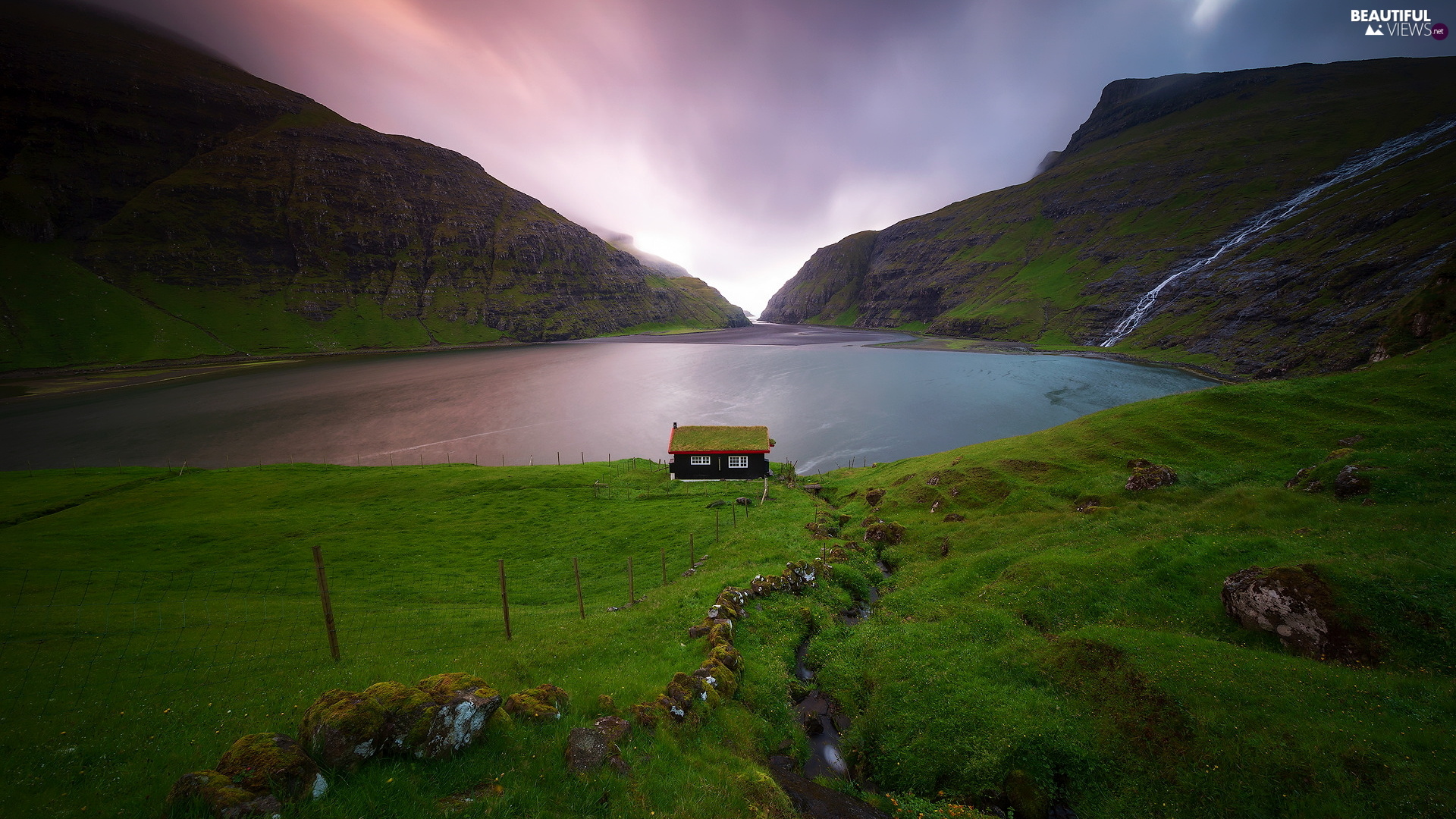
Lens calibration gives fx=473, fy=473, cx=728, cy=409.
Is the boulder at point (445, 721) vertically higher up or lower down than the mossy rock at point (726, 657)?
higher up

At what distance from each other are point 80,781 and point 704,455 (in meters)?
49.6

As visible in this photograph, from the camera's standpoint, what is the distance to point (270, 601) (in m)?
22.0

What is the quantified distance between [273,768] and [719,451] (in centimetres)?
4926

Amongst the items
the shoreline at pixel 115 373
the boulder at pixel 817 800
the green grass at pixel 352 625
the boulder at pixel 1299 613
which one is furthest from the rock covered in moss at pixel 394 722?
the shoreline at pixel 115 373

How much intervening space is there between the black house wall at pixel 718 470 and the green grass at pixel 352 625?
9.84 m

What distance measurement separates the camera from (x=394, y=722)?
9.44 metres

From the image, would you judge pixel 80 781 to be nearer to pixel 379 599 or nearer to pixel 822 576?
pixel 379 599

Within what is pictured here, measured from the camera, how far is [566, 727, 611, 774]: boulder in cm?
1034

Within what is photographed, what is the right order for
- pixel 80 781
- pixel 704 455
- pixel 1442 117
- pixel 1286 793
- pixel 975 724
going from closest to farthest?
pixel 80 781
pixel 1286 793
pixel 975 724
pixel 704 455
pixel 1442 117

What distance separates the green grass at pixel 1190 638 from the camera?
11.6m

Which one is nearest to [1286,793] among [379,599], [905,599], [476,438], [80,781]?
[905,599]

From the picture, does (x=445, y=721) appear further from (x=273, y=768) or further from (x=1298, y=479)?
(x=1298, y=479)

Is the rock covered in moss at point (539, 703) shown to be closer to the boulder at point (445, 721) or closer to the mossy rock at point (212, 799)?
the boulder at point (445, 721)

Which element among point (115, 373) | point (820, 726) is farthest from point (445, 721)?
point (115, 373)
